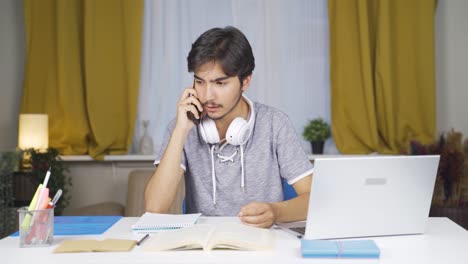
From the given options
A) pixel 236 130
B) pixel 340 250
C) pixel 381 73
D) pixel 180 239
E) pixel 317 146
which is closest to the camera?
pixel 340 250

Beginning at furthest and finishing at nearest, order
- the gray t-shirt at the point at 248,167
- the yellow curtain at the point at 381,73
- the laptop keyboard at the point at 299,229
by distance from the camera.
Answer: the yellow curtain at the point at 381,73 < the gray t-shirt at the point at 248,167 < the laptop keyboard at the point at 299,229

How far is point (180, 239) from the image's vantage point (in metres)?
1.58

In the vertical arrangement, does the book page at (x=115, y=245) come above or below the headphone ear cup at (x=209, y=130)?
below

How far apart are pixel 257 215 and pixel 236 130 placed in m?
0.43

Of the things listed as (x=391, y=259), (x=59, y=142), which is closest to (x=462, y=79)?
(x=59, y=142)

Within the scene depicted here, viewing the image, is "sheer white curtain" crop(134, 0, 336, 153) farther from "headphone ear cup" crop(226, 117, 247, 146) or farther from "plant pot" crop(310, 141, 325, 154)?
"headphone ear cup" crop(226, 117, 247, 146)

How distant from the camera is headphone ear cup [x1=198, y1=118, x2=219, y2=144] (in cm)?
220

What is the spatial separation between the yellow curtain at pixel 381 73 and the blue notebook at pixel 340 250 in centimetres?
254

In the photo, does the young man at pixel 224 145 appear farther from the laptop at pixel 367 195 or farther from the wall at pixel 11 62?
the wall at pixel 11 62

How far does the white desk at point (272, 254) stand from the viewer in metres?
1.46

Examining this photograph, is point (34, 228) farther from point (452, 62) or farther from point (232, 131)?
point (452, 62)

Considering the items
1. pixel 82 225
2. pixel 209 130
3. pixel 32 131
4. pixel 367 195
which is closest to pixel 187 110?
pixel 209 130

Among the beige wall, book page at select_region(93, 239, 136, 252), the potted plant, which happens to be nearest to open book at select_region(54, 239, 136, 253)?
book page at select_region(93, 239, 136, 252)

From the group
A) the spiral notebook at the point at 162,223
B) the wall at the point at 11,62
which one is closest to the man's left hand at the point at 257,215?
the spiral notebook at the point at 162,223
